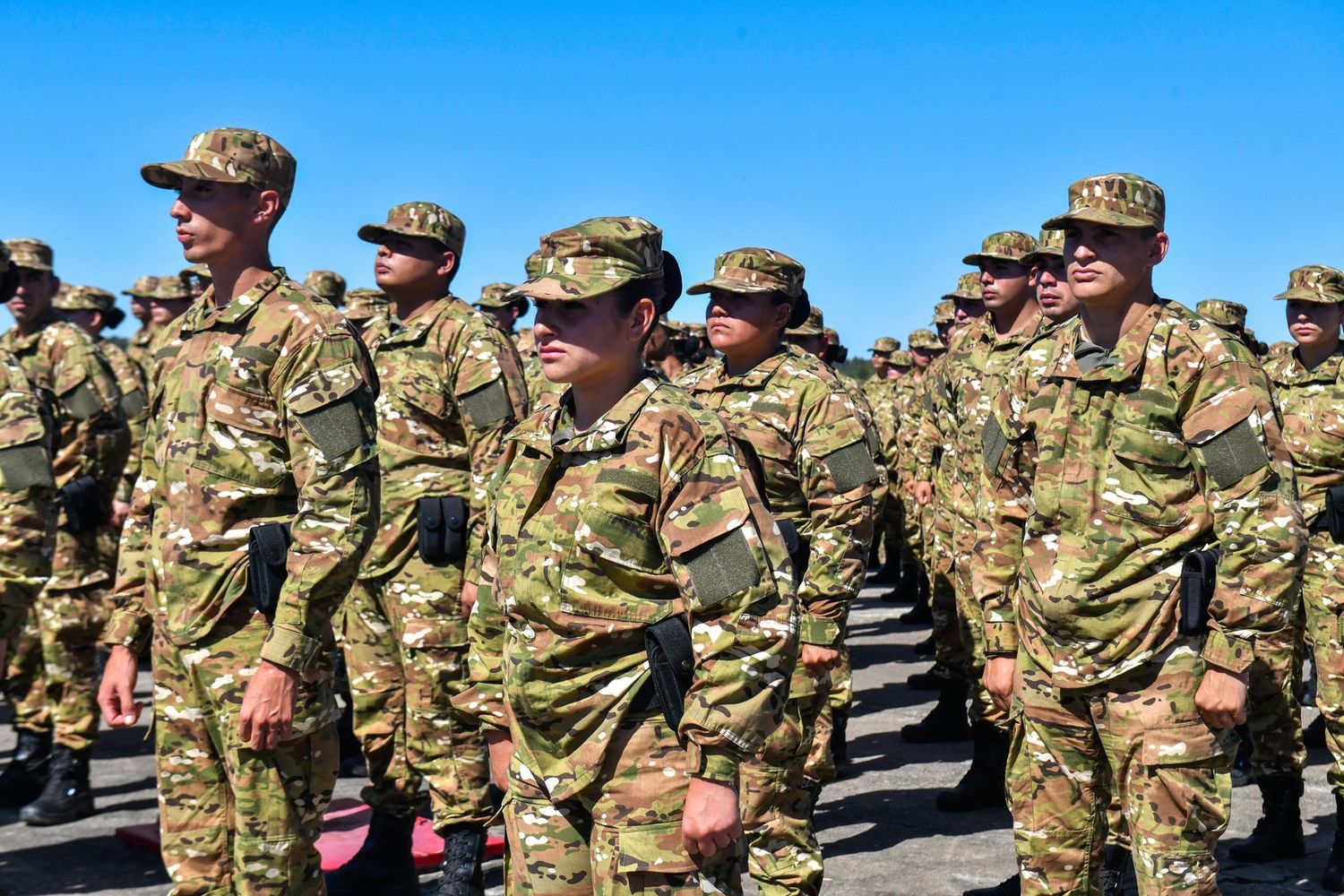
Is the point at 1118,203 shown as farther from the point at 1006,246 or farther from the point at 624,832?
the point at 1006,246

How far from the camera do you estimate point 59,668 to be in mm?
8234

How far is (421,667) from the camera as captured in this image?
6543mm

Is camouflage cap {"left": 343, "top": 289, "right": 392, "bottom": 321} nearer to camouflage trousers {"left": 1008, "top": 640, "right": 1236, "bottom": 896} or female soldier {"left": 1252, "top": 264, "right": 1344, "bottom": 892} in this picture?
female soldier {"left": 1252, "top": 264, "right": 1344, "bottom": 892}

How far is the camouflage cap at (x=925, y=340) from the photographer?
1705 cm

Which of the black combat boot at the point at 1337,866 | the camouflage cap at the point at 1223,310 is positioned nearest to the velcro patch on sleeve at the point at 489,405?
the black combat boot at the point at 1337,866

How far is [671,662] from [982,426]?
4.87m

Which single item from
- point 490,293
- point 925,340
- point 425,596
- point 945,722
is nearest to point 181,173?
point 425,596

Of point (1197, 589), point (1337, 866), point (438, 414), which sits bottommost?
point (1337, 866)

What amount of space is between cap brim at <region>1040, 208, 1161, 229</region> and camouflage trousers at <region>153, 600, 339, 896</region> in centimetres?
272

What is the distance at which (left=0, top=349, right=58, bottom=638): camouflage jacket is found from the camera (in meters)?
6.53

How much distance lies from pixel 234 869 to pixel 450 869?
6.18ft

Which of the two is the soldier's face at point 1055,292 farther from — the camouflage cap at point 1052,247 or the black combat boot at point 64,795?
the black combat boot at point 64,795

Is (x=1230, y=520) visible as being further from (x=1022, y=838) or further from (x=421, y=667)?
(x=421, y=667)

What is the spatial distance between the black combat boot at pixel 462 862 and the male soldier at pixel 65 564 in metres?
2.82
